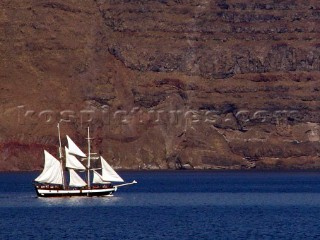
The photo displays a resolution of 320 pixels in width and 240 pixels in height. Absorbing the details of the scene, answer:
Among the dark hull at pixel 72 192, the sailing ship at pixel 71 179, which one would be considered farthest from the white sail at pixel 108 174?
the dark hull at pixel 72 192

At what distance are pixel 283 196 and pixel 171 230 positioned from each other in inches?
2151

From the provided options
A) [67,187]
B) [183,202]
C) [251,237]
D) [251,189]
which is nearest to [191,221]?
[251,237]

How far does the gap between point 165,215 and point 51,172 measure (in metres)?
29.8

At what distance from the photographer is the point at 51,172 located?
166m

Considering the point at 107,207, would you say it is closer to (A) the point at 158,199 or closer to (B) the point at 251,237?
(A) the point at 158,199

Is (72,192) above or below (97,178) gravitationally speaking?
below

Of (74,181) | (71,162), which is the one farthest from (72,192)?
(71,162)

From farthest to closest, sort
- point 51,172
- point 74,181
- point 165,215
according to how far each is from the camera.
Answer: point 74,181 < point 51,172 < point 165,215

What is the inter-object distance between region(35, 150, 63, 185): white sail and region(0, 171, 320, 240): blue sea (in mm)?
2407

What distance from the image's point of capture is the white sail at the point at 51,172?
165250 mm

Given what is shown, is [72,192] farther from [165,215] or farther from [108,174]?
[165,215]

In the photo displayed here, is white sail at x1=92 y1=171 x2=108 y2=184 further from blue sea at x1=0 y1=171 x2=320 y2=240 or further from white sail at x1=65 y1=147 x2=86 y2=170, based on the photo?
white sail at x1=65 y1=147 x2=86 y2=170

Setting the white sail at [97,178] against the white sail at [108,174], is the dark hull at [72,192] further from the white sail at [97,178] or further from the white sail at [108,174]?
the white sail at [108,174]

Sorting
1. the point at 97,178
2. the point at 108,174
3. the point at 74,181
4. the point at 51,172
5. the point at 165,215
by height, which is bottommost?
the point at 165,215
